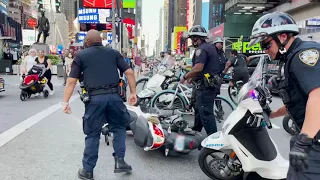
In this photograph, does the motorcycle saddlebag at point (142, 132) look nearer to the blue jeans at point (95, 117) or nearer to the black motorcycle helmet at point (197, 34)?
the blue jeans at point (95, 117)

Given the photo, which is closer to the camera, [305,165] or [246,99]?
[305,165]

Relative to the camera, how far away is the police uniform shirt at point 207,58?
5262 millimetres

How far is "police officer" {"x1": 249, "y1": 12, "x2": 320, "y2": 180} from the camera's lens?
1.96 metres

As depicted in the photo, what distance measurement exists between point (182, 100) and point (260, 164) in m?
4.36

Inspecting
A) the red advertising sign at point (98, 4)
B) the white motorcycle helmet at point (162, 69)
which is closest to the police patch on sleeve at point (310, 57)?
the white motorcycle helmet at point (162, 69)

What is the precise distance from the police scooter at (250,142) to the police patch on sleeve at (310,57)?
100cm

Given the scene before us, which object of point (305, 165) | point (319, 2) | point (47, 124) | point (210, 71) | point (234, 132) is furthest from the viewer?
point (319, 2)

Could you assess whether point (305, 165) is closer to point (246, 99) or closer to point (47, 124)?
point (246, 99)

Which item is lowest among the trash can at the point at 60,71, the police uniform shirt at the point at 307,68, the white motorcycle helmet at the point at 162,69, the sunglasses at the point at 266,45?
the trash can at the point at 60,71

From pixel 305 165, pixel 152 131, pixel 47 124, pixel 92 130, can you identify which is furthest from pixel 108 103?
pixel 47 124

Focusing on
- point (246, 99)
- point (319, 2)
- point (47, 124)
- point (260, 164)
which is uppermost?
point (319, 2)

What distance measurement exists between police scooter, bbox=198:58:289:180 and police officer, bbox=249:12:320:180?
0.77m

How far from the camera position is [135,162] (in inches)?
189

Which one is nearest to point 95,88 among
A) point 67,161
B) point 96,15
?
point 67,161
